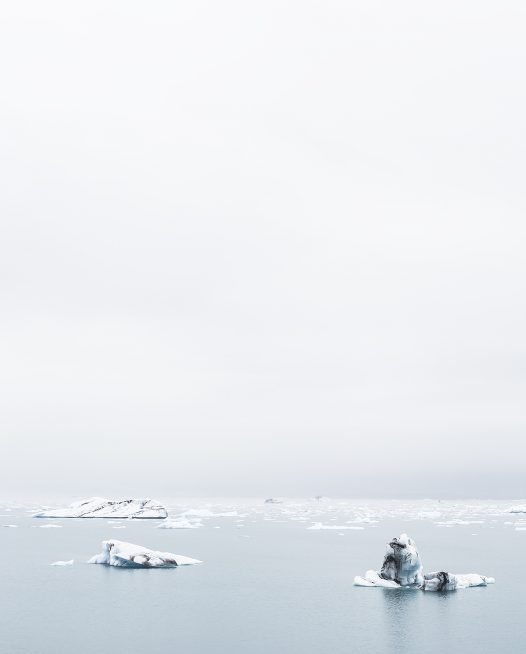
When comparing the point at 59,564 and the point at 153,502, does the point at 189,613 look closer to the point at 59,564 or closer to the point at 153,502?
the point at 59,564

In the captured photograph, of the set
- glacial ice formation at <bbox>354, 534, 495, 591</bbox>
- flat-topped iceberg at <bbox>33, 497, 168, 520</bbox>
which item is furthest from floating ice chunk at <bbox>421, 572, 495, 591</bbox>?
flat-topped iceberg at <bbox>33, 497, 168, 520</bbox>

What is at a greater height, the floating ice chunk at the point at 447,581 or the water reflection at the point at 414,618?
the floating ice chunk at the point at 447,581

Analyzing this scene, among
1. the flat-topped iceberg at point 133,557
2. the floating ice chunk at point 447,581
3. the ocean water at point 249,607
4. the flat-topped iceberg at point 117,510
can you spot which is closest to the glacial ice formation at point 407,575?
the floating ice chunk at point 447,581

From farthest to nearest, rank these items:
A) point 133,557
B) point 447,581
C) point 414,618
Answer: point 133,557 → point 447,581 → point 414,618

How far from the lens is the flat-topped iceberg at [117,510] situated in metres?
78.8

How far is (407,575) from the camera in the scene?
2706 centimetres

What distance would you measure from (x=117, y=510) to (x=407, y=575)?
5857cm

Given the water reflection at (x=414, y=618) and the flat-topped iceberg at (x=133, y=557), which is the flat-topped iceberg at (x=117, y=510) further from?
the water reflection at (x=414, y=618)

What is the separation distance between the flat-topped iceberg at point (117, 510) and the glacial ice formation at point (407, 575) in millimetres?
54345

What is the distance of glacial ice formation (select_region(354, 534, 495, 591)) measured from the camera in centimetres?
2647

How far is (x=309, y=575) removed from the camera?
32094 mm

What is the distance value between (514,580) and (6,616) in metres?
21.8

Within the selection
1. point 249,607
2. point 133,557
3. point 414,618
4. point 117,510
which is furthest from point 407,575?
point 117,510

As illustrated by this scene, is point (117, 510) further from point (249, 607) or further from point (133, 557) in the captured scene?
point (249, 607)
